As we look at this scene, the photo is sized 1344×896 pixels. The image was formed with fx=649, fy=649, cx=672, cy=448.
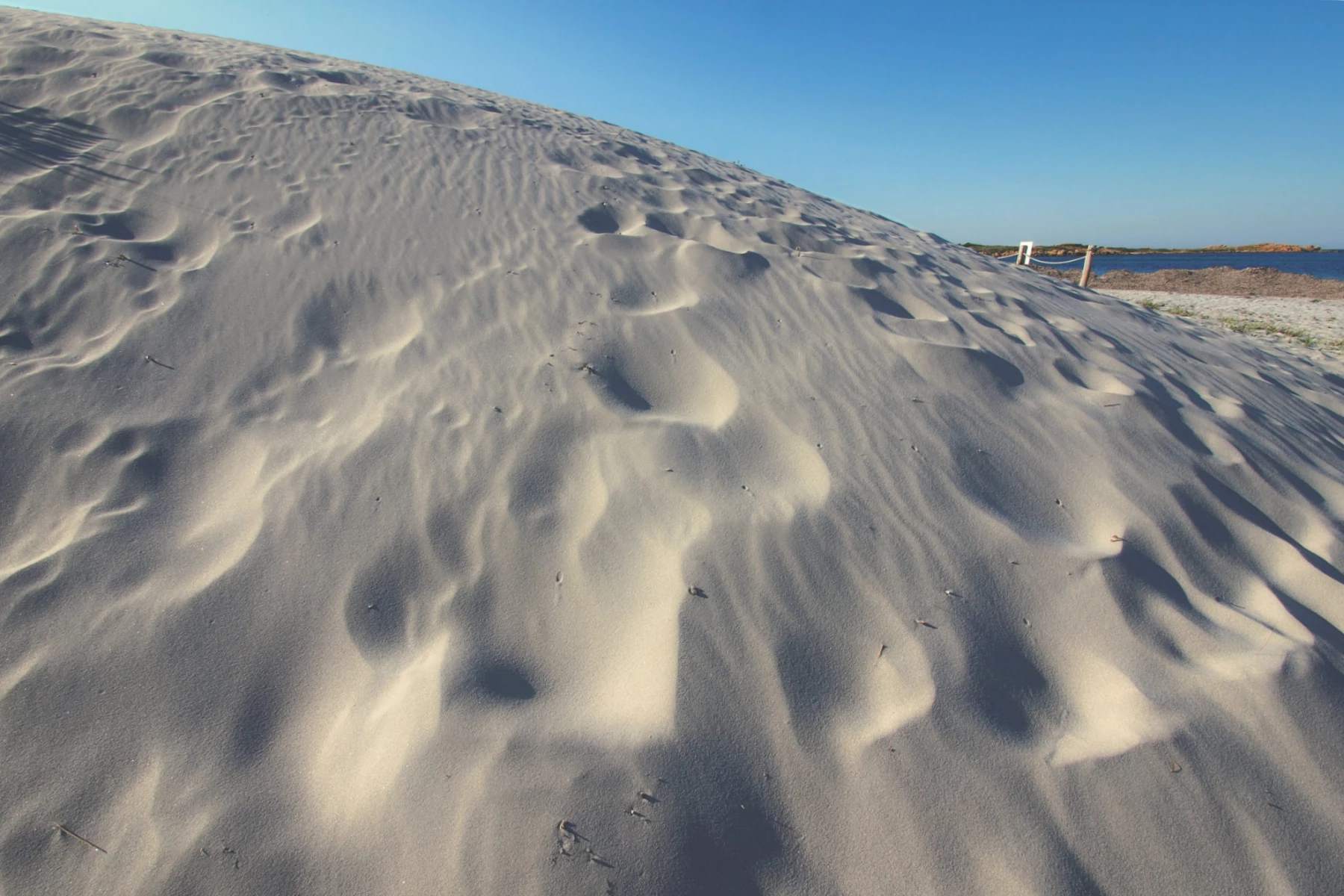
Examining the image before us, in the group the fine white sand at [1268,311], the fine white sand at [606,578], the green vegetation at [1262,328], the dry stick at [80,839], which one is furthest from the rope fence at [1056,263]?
the dry stick at [80,839]

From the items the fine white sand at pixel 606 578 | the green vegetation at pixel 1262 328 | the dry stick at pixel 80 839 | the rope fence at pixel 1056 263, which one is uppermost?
the rope fence at pixel 1056 263

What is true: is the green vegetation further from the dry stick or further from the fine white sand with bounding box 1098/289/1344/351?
the dry stick

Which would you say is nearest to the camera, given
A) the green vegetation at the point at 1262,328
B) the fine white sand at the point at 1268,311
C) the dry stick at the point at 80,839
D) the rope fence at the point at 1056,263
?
the dry stick at the point at 80,839

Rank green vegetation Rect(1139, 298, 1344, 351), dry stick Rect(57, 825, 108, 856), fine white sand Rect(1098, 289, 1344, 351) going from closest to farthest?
dry stick Rect(57, 825, 108, 856) → green vegetation Rect(1139, 298, 1344, 351) → fine white sand Rect(1098, 289, 1344, 351)

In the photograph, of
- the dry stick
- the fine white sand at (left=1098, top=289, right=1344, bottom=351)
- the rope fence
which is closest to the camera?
the dry stick

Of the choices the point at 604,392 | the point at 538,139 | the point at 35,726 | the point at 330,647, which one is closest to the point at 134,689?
the point at 35,726

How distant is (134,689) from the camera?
Result: 1567mm

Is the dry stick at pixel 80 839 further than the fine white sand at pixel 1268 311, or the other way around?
the fine white sand at pixel 1268 311

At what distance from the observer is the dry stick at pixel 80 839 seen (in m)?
1.30

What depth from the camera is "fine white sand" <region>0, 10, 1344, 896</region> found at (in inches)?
54.0

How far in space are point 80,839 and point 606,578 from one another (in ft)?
4.04

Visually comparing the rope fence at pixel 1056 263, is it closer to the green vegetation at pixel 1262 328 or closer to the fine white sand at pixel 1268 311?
the fine white sand at pixel 1268 311

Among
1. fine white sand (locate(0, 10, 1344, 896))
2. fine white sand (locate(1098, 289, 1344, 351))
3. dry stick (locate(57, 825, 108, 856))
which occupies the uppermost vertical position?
fine white sand (locate(1098, 289, 1344, 351))

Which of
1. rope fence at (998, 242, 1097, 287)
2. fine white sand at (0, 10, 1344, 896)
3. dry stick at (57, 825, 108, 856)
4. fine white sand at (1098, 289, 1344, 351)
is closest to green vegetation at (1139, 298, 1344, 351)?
fine white sand at (1098, 289, 1344, 351)
